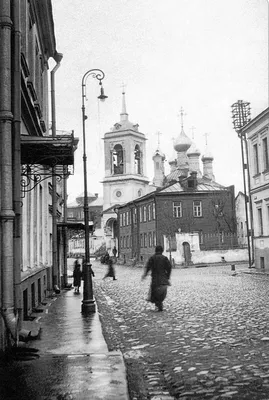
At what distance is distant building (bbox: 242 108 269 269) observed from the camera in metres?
28.2

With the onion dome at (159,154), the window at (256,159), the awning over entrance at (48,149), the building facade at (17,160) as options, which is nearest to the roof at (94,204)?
the onion dome at (159,154)

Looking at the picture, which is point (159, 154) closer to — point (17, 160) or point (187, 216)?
point (187, 216)

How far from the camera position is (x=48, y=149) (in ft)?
31.6

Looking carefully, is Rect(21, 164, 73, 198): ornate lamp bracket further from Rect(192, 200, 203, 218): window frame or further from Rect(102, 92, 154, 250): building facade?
Rect(102, 92, 154, 250): building facade

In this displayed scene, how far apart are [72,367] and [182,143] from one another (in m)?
68.4

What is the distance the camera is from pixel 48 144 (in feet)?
30.5

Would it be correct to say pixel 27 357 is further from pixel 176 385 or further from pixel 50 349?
pixel 176 385

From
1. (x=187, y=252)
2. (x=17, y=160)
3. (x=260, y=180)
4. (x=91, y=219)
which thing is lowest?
(x=187, y=252)

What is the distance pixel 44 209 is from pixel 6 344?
969cm

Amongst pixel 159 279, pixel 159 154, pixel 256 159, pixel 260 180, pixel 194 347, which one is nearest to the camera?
pixel 194 347

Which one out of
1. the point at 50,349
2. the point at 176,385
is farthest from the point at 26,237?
the point at 176,385

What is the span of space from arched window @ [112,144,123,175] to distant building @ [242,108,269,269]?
46599 mm

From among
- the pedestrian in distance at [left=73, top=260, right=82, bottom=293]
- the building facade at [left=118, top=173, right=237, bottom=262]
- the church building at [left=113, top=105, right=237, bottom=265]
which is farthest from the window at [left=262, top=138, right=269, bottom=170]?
the building facade at [left=118, top=173, right=237, bottom=262]

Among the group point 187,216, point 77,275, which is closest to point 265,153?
point 77,275
